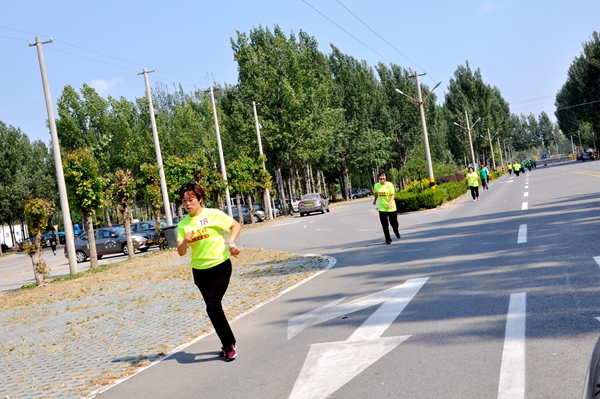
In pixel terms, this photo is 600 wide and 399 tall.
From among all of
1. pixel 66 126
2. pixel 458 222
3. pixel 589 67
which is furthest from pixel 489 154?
pixel 458 222

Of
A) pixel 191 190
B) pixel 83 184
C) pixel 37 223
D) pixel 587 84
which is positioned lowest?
pixel 191 190

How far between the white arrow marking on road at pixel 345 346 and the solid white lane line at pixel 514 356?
1.01 m

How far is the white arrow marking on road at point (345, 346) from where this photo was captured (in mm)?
5141

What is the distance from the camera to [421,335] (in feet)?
20.1

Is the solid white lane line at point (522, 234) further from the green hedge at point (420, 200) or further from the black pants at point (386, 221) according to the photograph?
the green hedge at point (420, 200)

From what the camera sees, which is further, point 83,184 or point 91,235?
point 91,235

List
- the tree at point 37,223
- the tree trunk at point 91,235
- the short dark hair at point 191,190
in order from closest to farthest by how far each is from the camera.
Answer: the short dark hair at point 191,190
the tree at point 37,223
the tree trunk at point 91,235

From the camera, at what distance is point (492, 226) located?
53.7 feet

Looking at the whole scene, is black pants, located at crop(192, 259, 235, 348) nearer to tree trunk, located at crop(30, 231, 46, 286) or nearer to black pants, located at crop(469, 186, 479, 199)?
tree trunk, located at crop(30, 231, 46, 286)

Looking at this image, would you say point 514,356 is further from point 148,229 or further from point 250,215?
point 250,215

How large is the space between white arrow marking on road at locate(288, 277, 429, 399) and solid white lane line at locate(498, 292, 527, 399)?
1.01 meters

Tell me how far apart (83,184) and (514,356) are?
19170mm

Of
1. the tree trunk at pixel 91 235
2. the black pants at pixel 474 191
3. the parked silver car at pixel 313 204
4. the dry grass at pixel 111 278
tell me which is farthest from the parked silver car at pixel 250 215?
the dry grass at pixel 111 278

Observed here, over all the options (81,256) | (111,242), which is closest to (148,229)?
(111,242)
